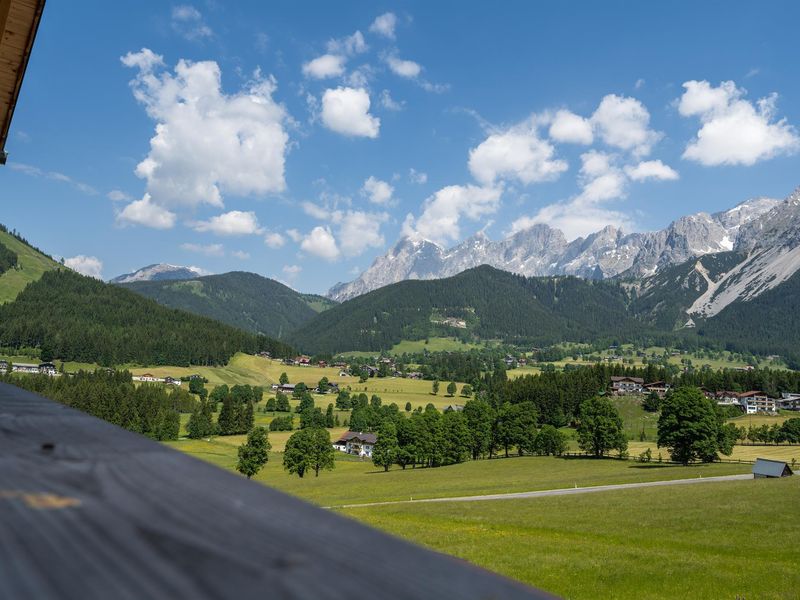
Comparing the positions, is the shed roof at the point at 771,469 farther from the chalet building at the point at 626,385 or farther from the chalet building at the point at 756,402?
the chalet building at the point at 756,402

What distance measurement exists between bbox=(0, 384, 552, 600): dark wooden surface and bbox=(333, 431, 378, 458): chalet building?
130 meters

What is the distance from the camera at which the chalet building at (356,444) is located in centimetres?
12781

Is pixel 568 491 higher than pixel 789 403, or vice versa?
pixel 789 403

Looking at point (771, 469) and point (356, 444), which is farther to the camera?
point (356, 444)

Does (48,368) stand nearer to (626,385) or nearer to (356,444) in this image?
(356,444)

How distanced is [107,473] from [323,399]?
191844mm

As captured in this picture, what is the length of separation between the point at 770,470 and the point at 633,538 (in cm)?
3837

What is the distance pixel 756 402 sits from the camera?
552 ft

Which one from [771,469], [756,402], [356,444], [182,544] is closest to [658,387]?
[756,402]

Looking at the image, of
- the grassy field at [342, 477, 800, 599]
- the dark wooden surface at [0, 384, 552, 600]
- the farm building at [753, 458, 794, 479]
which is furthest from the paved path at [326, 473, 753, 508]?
the dark wooden surface at [0, 384, 552, 600]

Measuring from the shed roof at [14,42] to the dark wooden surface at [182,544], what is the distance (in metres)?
9.34

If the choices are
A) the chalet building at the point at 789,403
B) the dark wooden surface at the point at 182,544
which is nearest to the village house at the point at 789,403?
the chalet building at the point at 789,403

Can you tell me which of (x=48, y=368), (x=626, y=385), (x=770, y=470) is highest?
(x=626, y=385)

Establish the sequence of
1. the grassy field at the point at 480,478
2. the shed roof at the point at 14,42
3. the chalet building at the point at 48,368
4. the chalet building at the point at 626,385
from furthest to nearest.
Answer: the chalet building at the point at 48,368
the chalet building at the point at 626,385
the grassy field at the point at 480,478
the shed roof at the point at 14,42
